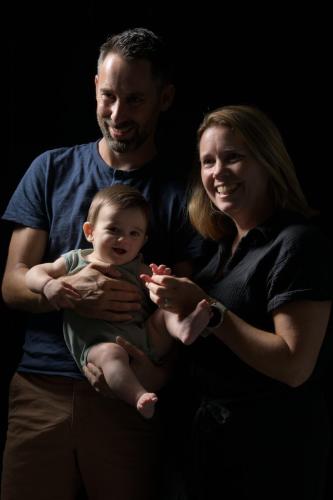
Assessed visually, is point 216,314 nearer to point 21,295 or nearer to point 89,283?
point 89,283

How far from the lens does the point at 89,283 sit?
213 centimetres

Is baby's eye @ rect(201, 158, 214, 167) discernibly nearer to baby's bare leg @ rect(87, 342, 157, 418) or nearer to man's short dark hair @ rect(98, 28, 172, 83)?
man's short dark hair @ rect(98, 28, 172, 83)

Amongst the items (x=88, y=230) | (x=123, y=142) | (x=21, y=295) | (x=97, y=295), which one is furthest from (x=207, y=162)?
(x=21, y=295)

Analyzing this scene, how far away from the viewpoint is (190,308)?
1.96 metres

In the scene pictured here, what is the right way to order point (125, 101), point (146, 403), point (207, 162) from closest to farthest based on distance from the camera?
point (146, 403), point (207, 162), point (125, 101)

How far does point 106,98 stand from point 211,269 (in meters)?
0.69

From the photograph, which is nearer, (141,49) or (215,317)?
(215,317)

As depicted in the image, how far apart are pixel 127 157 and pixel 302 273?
32.3 inches

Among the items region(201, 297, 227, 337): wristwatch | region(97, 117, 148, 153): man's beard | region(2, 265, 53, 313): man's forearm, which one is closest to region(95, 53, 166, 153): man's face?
region(97, 117, 148, 153): man's beard

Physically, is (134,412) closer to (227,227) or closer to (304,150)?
(227,227)

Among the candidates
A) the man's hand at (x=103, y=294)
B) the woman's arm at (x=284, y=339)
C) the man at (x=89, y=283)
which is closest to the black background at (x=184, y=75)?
the man at (x=89, y=283)

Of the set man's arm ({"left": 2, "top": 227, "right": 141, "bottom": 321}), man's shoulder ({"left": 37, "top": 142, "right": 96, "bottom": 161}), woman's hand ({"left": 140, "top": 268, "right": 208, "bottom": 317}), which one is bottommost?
man's arm ({"left": 2, "top": 227, "right": 141, "bottom": 321})

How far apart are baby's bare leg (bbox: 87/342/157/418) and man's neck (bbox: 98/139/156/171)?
2.19 ft

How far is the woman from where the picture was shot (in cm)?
192
